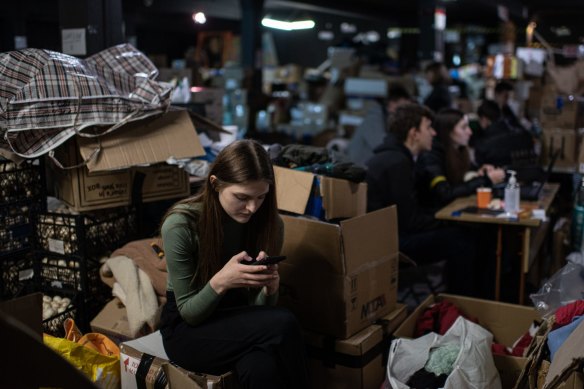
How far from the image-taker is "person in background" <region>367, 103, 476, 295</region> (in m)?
3.79

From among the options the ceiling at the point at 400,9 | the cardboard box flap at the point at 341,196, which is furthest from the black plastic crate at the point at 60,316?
the ceiling at the point at 400,9

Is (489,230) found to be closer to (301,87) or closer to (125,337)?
(125,337)

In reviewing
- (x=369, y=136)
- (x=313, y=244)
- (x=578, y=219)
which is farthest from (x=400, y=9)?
(x=313, y=244)

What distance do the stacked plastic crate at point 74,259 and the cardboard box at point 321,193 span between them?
86 cm

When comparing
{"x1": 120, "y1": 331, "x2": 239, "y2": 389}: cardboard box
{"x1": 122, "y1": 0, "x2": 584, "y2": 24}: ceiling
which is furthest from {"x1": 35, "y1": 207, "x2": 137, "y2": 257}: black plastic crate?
{"x1": 122, "y1": 0, "x2": 584, "y2": 24}: ceiling

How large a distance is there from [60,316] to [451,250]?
7.32ft

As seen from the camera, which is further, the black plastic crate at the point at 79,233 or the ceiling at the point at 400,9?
the ceiling at the point at 400,9

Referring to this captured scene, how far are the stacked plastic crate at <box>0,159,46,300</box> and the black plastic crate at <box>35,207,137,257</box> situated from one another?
59 mm

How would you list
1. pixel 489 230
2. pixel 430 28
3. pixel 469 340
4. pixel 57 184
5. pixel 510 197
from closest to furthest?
1. pixel 469 340
2. pixel 57 184
3. pixel 510 197
4. pixel 489 230
5. pixel 430 28

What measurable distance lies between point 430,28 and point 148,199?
10515 millimetres

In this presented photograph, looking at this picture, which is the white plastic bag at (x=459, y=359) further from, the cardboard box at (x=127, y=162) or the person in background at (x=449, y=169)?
the person in background at (x=449, y=169)

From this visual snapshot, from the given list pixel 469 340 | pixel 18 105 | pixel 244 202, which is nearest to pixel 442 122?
pixel 469 340

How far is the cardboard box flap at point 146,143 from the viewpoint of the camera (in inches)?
116

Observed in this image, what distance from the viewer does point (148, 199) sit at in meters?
3.24
